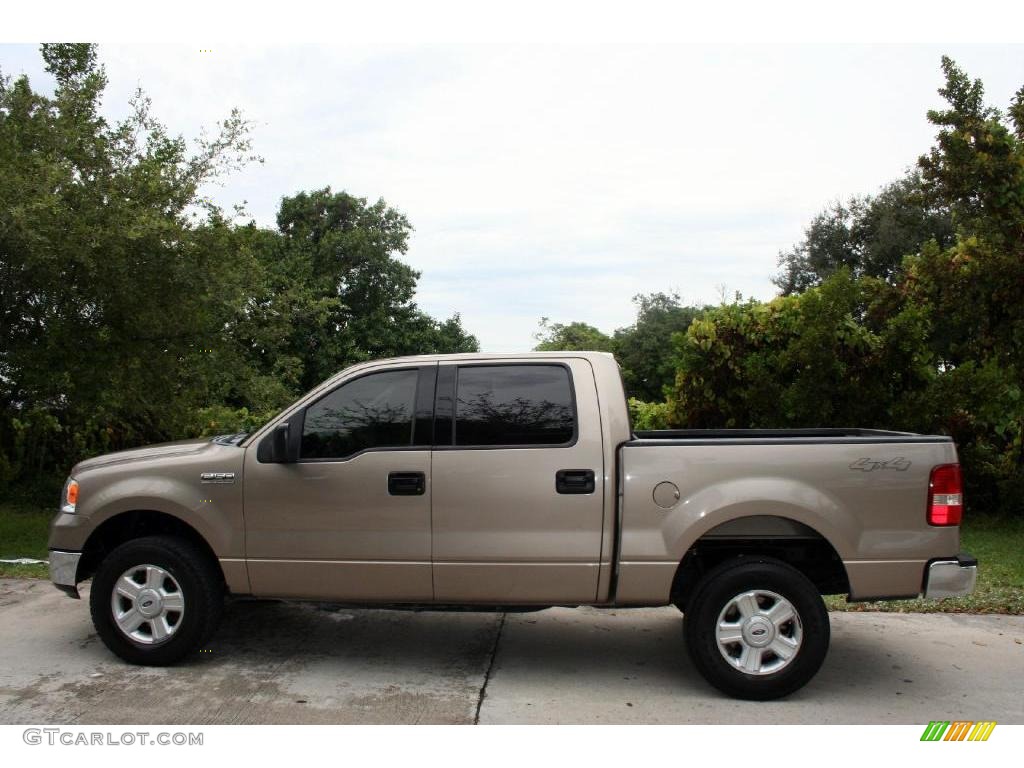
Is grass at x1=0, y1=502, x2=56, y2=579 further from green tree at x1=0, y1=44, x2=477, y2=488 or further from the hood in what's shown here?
the hood

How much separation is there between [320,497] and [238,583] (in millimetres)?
728

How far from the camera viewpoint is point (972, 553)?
9.03m

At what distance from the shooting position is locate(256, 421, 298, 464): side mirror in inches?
206

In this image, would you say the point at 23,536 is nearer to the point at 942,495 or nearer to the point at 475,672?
the point at 475,672

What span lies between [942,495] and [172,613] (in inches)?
173

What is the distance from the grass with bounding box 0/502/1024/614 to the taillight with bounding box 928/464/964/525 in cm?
178

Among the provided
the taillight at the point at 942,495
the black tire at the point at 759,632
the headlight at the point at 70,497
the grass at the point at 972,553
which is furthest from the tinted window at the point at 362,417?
the grass at the point at 972,553

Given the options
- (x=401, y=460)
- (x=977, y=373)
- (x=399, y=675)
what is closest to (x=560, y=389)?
(x=401, y=460)

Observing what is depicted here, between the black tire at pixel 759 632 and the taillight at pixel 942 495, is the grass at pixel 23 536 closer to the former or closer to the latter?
the black tire at pixel 759 632

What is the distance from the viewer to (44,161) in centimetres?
898

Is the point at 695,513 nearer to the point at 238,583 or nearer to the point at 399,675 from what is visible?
the point at 399,675

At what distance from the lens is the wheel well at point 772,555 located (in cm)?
515

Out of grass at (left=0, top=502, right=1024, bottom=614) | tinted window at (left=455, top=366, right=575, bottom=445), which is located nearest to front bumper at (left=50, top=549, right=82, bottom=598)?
tinted window at (left=455, top=366, right=575, bottom=445)

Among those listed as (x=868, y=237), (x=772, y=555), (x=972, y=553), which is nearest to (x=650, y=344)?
(x=868, y=237)
